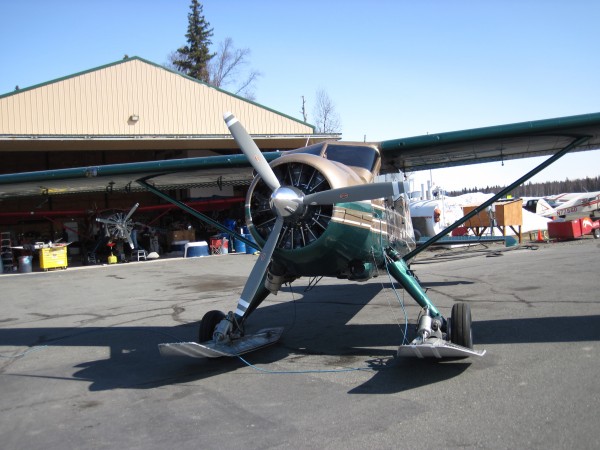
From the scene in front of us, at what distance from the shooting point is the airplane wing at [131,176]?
854 centimetres

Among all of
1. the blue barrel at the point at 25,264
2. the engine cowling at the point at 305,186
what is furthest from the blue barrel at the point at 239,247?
the engine cowling at the point at 305,186

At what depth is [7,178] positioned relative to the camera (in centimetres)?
940

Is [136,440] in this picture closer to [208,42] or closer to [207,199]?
[207,199]

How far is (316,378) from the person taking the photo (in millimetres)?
5828

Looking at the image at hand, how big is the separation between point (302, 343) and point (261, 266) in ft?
6.26

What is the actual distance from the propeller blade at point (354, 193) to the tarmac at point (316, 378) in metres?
1.92

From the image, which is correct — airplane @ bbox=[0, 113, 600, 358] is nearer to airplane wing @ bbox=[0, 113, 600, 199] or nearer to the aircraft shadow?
airplane wing @ bbox=[0, 113, 600, 199]

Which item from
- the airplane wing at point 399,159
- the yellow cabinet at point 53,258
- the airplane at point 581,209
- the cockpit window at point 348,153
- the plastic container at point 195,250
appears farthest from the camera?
the airplane at point 581,209

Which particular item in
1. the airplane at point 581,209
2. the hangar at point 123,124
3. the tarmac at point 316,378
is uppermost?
the hangar at point 123,124

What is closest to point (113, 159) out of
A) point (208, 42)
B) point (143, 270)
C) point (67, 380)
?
point (143, 270)

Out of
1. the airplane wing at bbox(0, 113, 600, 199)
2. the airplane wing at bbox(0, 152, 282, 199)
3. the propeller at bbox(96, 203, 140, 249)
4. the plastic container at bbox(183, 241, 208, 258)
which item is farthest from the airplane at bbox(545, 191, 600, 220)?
the airplane wing at bbox(0, 152, 282, 199)

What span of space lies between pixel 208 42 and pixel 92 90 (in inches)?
1649

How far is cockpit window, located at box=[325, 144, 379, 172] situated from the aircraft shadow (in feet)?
7.89

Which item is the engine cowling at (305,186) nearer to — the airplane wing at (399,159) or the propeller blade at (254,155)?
the propeller blade at (254,155)
